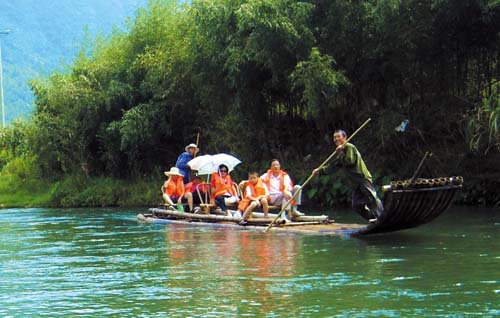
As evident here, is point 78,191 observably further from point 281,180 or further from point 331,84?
point 281,180

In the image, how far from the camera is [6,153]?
110 feet

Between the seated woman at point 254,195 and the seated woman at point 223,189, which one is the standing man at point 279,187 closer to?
the seated woman at point 254,195

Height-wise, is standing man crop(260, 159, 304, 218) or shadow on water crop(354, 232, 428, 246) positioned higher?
standing man crop(260, 159, 304, 218)

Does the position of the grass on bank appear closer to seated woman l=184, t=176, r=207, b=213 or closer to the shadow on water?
seated woman l=184, t=176, r=207, b=213

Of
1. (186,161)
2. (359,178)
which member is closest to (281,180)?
(359,178)

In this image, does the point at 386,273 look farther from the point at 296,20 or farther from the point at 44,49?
the point at 44,49

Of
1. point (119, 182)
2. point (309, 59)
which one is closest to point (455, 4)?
point (309, 59)

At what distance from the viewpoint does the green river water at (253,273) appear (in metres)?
8.08

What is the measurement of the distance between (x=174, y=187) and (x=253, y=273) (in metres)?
8.25

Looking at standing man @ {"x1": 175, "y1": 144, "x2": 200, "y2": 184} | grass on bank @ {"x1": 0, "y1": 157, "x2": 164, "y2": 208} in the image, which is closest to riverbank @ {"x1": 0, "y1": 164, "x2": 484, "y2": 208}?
grass on bank @ {"x1": 0, "y1": 157, "x2": 164, "y2": 208}

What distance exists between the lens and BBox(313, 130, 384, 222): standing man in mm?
12789

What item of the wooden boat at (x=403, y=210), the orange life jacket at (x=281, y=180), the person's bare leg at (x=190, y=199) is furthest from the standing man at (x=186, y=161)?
the wooden boat at (x=403, y=210)

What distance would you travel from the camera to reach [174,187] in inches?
713

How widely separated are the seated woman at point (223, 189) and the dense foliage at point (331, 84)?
125 inches
